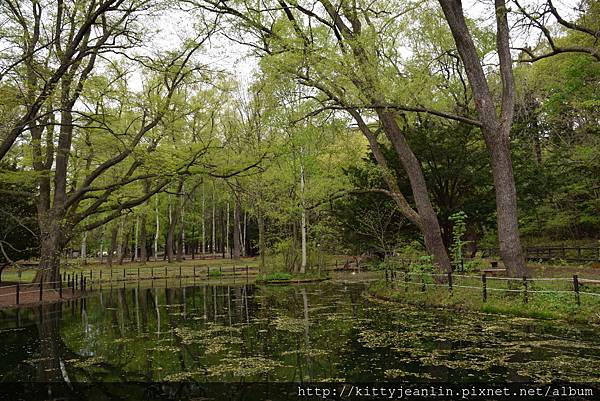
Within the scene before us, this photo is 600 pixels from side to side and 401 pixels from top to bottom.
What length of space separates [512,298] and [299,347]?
6894 mm

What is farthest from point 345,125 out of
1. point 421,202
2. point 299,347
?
point 299,347

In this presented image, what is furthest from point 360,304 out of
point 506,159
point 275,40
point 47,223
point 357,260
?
point 357,260

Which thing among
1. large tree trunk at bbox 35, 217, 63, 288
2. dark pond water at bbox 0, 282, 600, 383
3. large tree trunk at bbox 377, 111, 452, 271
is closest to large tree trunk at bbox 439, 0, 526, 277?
large tree trunk at bbox 377, 111, 452, 271

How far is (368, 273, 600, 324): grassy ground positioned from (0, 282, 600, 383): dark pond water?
67 cm

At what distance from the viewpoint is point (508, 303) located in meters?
12.2

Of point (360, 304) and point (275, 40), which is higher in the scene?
point (275, 40)

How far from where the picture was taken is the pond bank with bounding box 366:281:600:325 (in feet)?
34.5

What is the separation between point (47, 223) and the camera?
21922mm

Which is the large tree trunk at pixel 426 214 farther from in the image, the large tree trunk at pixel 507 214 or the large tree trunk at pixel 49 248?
the large tree trunk at pixel 49 248

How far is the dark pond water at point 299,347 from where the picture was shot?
6.94 m

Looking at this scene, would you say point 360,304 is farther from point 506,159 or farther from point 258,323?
point 506,159

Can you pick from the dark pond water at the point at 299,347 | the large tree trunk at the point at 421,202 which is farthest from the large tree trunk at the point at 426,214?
the dark pond water at the point at 299,347

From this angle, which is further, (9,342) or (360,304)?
(360,304)

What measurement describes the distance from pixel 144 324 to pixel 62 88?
9860mm
